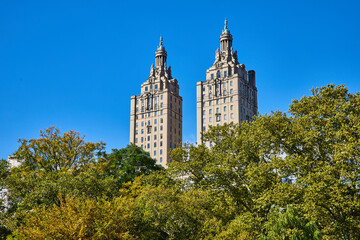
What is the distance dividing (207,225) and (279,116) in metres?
10.7

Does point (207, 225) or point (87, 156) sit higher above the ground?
point (87, 156)

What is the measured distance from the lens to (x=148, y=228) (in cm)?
3559

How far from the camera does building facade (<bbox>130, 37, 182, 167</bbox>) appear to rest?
5640 inches

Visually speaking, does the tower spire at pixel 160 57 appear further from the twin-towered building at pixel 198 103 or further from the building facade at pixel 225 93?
the building facade at pixel 225 93

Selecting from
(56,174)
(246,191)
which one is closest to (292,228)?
(246,191)

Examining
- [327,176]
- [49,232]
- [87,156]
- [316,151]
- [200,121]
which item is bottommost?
[49,232]

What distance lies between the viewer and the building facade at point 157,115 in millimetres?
143250

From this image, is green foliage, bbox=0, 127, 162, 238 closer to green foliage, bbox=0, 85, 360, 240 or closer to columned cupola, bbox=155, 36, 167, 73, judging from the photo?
green foliage, bbox=0, 85, 360, 240

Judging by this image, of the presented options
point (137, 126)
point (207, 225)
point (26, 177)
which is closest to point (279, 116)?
point (207, 225)

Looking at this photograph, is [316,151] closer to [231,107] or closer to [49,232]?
[49,232]

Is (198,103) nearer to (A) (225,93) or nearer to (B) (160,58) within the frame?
(A) (225,93)

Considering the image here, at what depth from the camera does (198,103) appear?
143250 millimetres

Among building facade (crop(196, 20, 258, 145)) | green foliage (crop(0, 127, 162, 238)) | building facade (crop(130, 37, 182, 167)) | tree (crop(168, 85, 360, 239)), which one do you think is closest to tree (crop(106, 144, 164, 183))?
green foliage (crop(0, 127, 162, 238))

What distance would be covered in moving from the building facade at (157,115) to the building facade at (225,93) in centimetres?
1057
